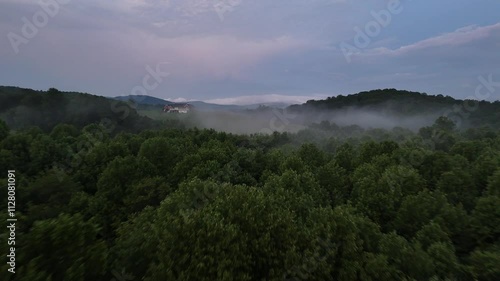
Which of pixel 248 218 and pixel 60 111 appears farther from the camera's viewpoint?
pixel 60 111

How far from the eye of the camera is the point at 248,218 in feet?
80.7

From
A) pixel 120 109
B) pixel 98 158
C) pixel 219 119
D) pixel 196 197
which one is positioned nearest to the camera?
pixel 196 197

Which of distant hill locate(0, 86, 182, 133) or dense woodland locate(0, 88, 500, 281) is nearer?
dense woodland locate(0, 88, 500, 281)

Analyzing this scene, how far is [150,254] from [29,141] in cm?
4785

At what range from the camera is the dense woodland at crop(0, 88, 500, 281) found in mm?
20594

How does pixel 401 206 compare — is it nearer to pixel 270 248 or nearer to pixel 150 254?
pixel 270 248

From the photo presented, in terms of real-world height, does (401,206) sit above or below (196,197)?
below

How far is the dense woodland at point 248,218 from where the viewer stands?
2059 centimetres

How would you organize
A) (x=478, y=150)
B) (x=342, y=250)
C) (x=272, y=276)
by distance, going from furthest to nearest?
(x=478, y=150) → (x=342, y=250) → (x=272, y=276)

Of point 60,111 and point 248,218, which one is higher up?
point 248,218

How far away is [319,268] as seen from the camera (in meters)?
23.1

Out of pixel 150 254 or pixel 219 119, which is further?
pixel 219 119

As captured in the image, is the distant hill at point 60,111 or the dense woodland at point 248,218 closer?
the dense woodland at point 248,218

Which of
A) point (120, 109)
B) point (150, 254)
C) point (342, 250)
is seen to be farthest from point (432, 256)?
point (120, 109)
